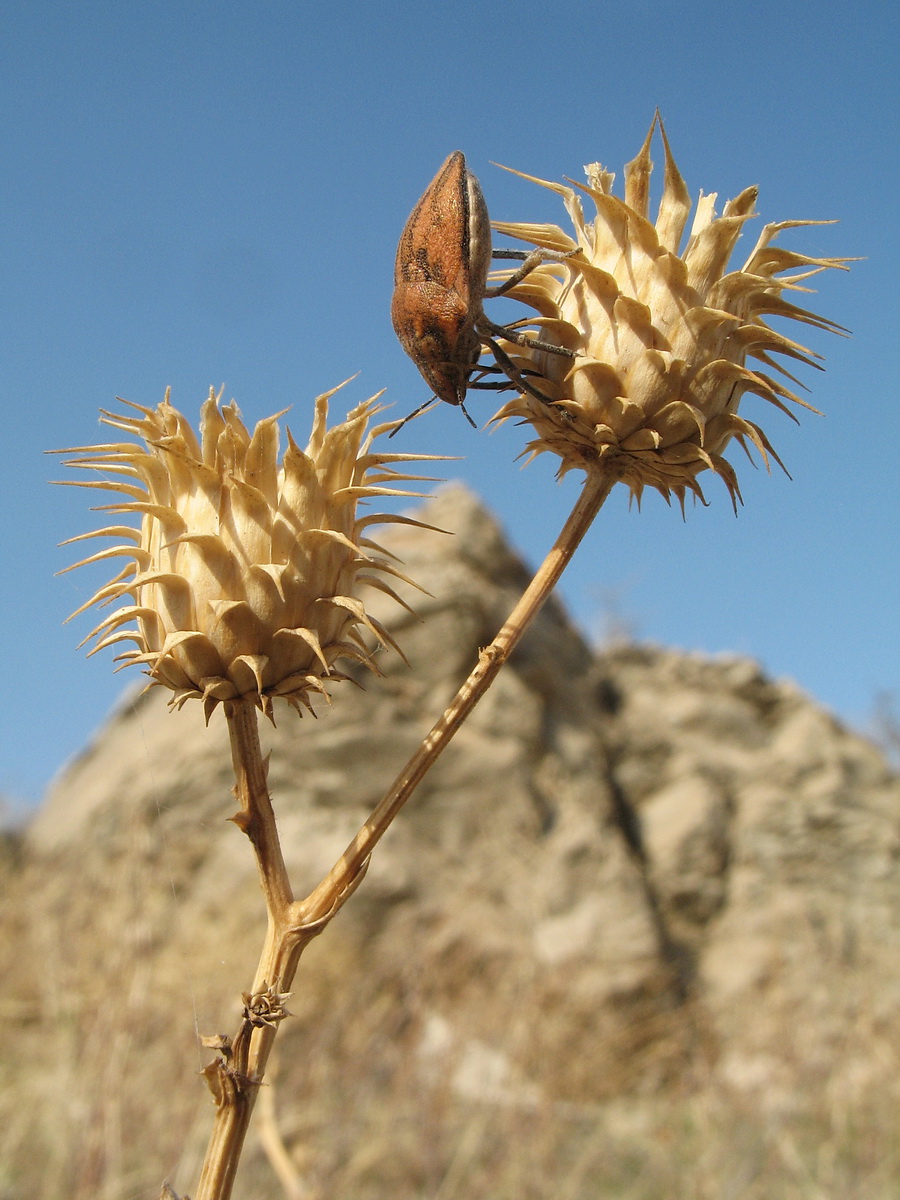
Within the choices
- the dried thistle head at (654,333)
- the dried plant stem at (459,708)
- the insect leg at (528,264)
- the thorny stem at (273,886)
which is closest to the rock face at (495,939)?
the thorny stem at (273,886)

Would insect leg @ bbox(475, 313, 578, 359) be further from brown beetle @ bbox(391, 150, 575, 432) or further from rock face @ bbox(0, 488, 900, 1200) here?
rock face @ bbox(0, 488, 900, 1200)

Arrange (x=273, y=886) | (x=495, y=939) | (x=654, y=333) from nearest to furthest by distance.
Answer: (x=273, y=886) → (x=654, y=333) → (x=495, y=939)

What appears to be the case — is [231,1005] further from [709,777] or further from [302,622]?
[709,777]

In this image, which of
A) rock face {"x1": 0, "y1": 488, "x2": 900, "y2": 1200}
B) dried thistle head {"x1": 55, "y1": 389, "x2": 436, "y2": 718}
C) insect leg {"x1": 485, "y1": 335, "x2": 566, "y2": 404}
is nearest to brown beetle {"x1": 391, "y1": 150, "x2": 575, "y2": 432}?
insect leg {"x1": 485, "y1": 335, "x2": 566, "y2": 404}

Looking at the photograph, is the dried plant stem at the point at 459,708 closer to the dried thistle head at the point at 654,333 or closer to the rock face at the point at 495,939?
the dried thistle head at the point at 654,333

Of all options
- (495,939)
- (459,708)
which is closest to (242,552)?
(459,708)

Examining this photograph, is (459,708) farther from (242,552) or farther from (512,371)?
(512,371)
